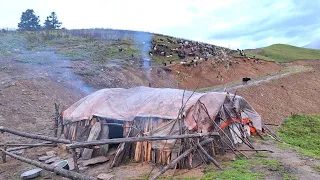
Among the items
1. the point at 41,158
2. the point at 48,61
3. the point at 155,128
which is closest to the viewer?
the point at 155,128

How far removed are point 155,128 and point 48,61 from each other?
16.5 metres

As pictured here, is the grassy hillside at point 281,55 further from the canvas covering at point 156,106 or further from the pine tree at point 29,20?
the pine tree at point 29,20

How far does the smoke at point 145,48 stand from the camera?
86.1 feet

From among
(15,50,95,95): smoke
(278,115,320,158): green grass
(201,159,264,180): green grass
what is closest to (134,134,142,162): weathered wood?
(201,159,264,180): green grass

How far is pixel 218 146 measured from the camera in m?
9.55

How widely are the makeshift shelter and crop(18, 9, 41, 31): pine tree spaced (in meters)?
42.0

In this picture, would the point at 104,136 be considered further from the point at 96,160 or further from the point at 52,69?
the point at 52,69

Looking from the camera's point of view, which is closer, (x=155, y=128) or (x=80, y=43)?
(x=155, y=128)

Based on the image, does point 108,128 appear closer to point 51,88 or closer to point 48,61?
point 51,88

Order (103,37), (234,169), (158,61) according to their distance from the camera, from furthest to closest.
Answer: (103,37) < (158,61) < (234,169)

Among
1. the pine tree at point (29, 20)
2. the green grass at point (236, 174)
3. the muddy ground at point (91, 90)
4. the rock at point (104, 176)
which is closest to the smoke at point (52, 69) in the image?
the muddy ground at point (91, 90)

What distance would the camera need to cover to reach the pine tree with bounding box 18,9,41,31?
4825cm

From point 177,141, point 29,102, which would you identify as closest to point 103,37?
point 29,102

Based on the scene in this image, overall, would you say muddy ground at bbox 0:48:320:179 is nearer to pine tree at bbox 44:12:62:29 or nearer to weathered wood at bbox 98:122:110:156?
weathered wood at bbox 98:122:110:156
